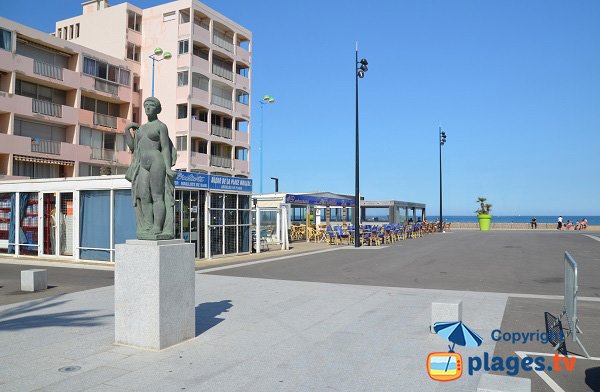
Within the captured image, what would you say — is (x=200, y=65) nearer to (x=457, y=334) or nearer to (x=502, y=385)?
(x=457, y=334)

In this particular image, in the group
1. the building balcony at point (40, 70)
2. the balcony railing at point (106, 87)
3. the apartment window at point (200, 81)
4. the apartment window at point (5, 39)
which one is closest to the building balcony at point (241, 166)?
the apartment window at point (200, 81)

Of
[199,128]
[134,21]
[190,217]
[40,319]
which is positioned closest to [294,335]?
[40,319]

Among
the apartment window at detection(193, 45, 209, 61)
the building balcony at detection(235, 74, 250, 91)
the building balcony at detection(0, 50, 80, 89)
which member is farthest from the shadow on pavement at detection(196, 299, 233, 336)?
the building balcony at detection(235, 74, 250, 91)

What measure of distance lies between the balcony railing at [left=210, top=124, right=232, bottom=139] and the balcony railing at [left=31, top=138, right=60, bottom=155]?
1346 centimetres

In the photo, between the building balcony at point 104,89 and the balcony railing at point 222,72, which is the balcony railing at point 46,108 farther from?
the balcony railing at point 222,72

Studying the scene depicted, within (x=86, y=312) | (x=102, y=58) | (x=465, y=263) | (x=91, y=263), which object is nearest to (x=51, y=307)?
(x=86, y=312)

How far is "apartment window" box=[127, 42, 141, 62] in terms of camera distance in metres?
43.3

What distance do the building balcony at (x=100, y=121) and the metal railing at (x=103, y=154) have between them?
1762mm

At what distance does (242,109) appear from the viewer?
48000mm

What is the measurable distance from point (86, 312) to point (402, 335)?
17.4 feet

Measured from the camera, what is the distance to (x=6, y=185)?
19.8 meters

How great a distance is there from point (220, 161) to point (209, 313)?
3703 centimetres

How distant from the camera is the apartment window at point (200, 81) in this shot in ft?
139

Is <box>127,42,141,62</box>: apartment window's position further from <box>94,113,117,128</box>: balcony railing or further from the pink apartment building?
<box>94,113,117,128</box>: balcony railing
